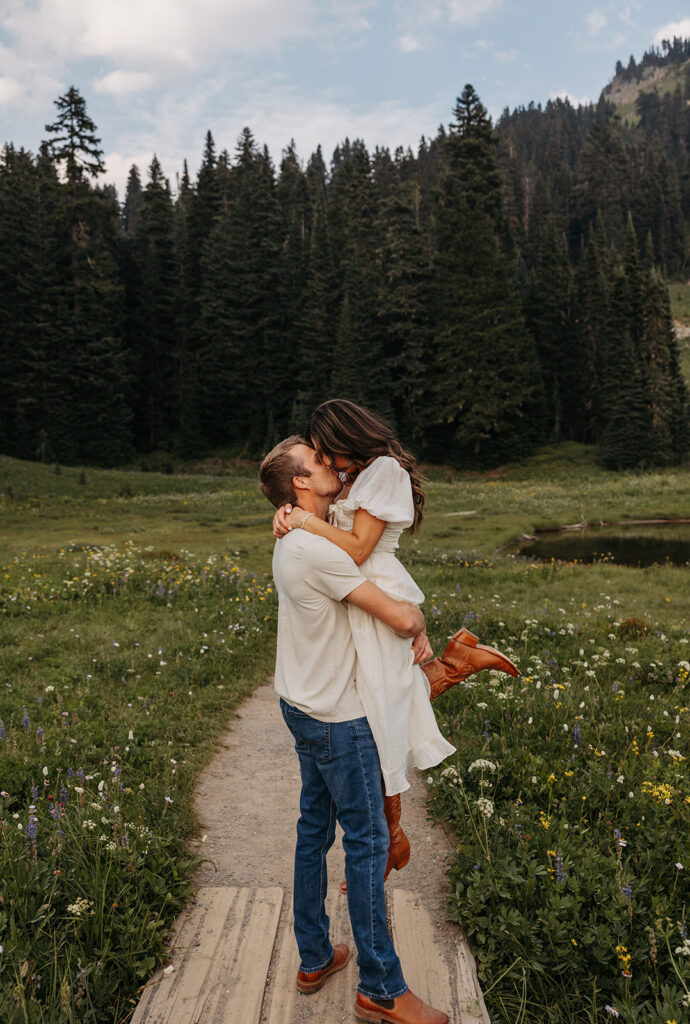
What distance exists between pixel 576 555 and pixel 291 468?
18.6 metres

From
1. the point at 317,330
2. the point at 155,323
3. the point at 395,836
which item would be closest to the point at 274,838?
the point at 395,836

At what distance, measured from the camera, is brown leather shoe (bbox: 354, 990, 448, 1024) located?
10.6ft

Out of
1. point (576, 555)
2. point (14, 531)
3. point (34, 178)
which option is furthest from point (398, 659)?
point (34, 178)

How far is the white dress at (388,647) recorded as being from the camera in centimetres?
322

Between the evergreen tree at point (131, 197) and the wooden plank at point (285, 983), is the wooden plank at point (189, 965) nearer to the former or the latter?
the wooden plank at point (285, 983)

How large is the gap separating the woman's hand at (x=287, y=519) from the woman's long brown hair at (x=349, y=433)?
336mm

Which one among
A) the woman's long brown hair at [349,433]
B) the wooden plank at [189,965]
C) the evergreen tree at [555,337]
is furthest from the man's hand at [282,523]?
the evergreen tree at [555,337]

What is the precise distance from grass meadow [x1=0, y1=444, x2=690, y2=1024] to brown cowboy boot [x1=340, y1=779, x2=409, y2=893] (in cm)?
69

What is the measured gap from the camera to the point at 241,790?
19.9 ft

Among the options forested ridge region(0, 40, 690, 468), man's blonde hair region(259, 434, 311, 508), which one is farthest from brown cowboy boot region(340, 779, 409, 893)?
forested ridge region(0, 40, 690, 468)

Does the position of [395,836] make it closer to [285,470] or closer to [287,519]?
[287,519]

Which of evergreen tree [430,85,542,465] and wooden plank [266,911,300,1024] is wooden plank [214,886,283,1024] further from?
evergreen tree [430,85,542,465]

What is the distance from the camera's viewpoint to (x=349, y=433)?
3.30m

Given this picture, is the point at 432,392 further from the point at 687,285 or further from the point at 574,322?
the point at 687,285
